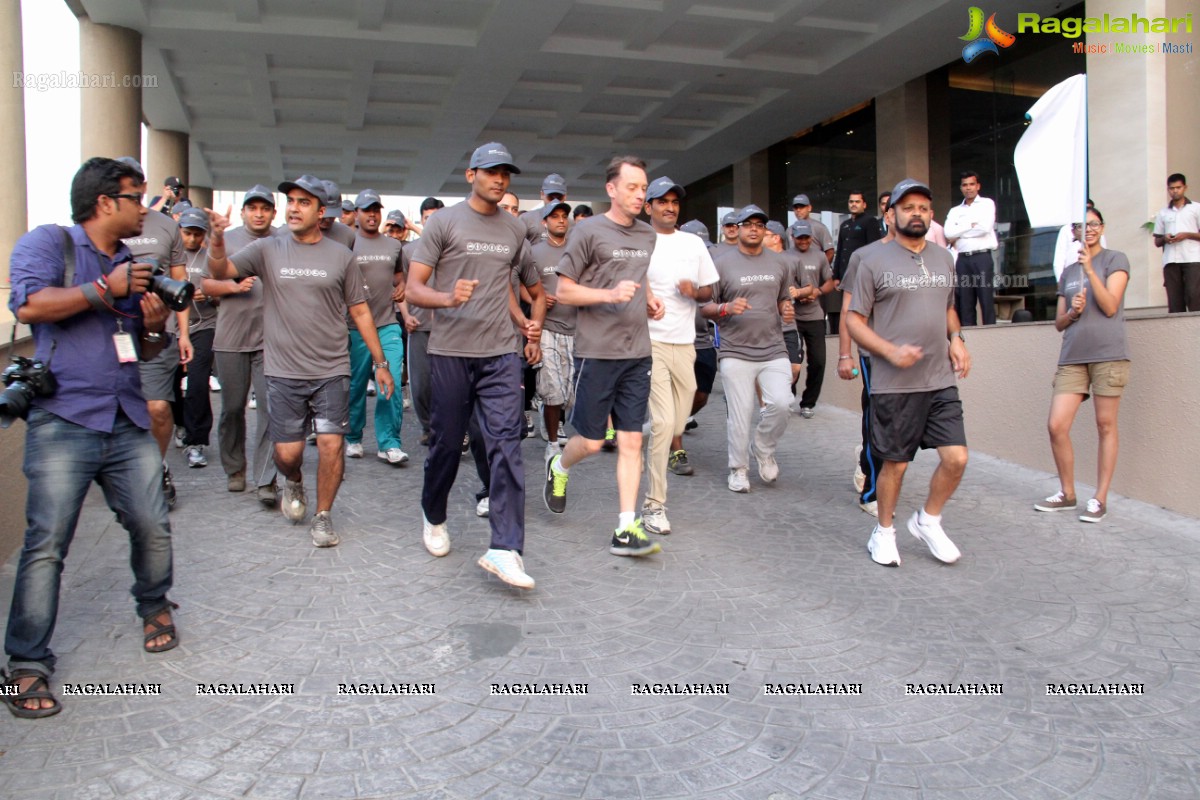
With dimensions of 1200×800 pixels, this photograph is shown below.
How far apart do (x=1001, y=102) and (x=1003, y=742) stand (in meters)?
15.3

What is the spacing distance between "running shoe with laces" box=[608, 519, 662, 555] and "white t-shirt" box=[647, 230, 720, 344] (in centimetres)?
143

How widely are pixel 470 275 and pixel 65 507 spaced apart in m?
2.23

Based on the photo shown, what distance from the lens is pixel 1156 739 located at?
10.3 ft

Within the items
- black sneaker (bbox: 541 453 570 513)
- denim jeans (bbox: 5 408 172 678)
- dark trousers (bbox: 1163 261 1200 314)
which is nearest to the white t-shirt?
black sneaker (bbox: 541 453 570 513)

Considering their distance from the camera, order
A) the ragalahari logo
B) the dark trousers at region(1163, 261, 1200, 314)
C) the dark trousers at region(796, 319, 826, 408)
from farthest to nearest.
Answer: the ragalahari logo
the dark trousers at region(796, 319, 826, 408)
the dark trousers at region(1163, 261, 1200, 314)

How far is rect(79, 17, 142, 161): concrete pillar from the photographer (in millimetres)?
14398

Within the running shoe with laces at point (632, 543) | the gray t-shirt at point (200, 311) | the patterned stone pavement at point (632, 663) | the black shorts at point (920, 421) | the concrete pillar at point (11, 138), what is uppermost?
the concrete pillar at point (11, 138)

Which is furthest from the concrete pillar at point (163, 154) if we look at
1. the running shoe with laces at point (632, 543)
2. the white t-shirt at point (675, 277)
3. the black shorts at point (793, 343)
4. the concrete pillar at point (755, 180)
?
the running shoe with laces at point (632, 543)

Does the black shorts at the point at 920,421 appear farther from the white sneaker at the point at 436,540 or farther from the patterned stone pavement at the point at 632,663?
the white sneaker at the point at 436,540

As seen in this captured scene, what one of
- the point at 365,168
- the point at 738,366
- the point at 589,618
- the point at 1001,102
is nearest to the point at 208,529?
the point at 589,618

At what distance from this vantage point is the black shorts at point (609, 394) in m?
5.21

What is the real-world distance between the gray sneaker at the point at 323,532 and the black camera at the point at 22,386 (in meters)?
2.05

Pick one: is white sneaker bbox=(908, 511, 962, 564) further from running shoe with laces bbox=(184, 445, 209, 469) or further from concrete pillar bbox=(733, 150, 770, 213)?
concrete pillar bbox=(733, 150, 770, 213)

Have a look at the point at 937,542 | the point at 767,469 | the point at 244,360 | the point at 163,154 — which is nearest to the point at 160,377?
the point at 244,360
